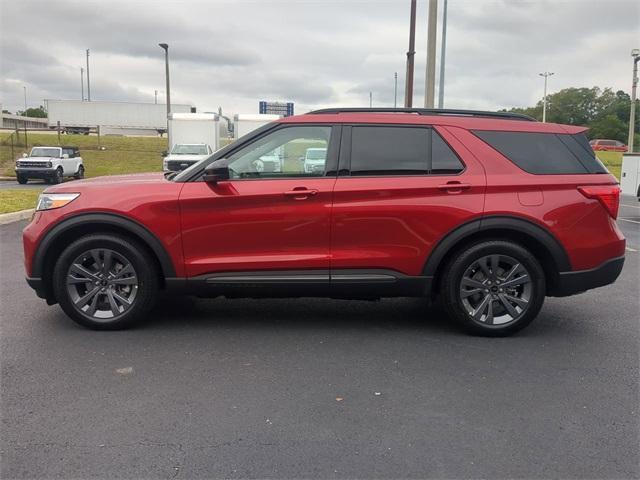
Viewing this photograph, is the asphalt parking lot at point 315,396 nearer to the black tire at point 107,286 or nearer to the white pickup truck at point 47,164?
the black tire at point 107,286

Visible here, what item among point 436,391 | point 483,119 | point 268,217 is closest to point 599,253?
point 483,119

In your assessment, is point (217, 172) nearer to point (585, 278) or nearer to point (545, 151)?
point (545, 151)

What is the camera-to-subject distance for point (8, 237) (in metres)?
9.80

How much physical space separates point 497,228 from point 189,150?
72.4 ft

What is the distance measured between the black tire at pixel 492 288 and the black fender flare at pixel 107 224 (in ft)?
7.52

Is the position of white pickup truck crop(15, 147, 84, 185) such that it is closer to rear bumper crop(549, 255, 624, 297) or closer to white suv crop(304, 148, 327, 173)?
white suv crop(304, 148, 327, 173)

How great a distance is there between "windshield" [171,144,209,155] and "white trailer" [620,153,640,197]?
15990 mm

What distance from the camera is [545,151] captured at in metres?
4.86

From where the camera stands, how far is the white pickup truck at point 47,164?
2508 cm

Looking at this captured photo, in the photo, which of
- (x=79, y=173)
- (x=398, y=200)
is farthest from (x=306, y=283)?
(x=79, y=173)

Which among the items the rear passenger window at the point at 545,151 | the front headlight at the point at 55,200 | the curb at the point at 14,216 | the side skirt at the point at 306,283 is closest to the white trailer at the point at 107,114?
the curb at the point at 14,216

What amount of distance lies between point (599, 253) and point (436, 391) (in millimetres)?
2081

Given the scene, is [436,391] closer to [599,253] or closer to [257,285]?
[257,285]

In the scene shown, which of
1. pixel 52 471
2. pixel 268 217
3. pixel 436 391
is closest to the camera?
pixel 52 471
